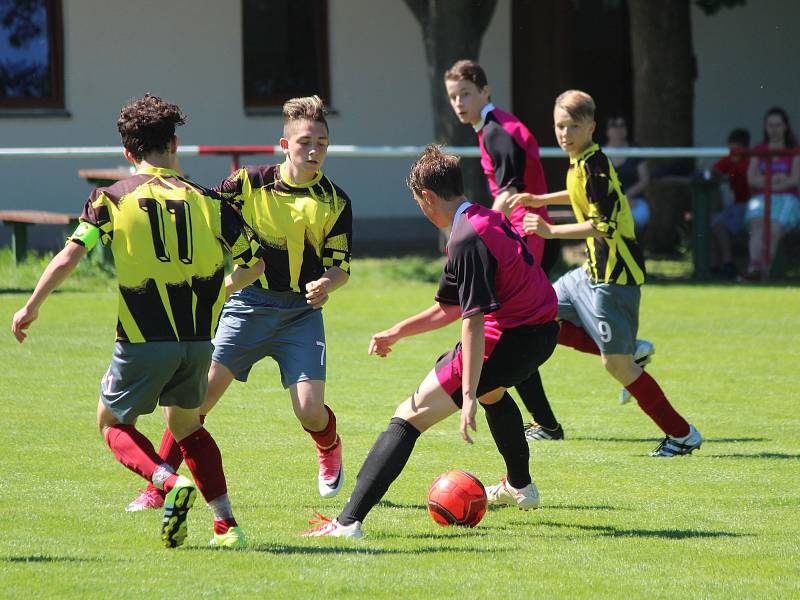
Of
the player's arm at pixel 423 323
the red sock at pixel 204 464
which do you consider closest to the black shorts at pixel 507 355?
the player's arm at pixel 423 323

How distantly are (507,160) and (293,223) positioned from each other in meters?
2.39

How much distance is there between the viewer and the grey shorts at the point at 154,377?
536 cm

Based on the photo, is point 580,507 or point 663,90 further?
point 663,90

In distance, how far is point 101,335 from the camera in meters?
11.8

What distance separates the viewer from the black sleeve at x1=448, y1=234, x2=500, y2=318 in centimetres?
555

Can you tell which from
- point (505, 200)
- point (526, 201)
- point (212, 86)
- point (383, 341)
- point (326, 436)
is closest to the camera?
point (383, 341)

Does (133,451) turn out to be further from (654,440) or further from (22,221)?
(22,221)

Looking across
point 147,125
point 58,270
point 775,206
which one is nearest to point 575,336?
point 147,125

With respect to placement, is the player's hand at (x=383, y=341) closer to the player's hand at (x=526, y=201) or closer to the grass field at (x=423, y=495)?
the grass field at (x=423, y=495)

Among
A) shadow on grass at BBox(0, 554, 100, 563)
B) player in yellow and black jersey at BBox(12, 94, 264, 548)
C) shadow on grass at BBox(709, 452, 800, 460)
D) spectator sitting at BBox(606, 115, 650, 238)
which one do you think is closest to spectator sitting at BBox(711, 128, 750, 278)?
spectator sitting at BBox(606, 115, 650, 238)

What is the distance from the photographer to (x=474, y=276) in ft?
18.3

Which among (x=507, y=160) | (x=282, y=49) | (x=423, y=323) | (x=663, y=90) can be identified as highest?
(x=282, y=49)

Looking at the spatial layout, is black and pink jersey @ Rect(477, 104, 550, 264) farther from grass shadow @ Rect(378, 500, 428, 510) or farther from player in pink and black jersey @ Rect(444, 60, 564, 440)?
grass shadow @ Rect(378, 500, 428, 510)

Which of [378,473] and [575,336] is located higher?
[575,336]
